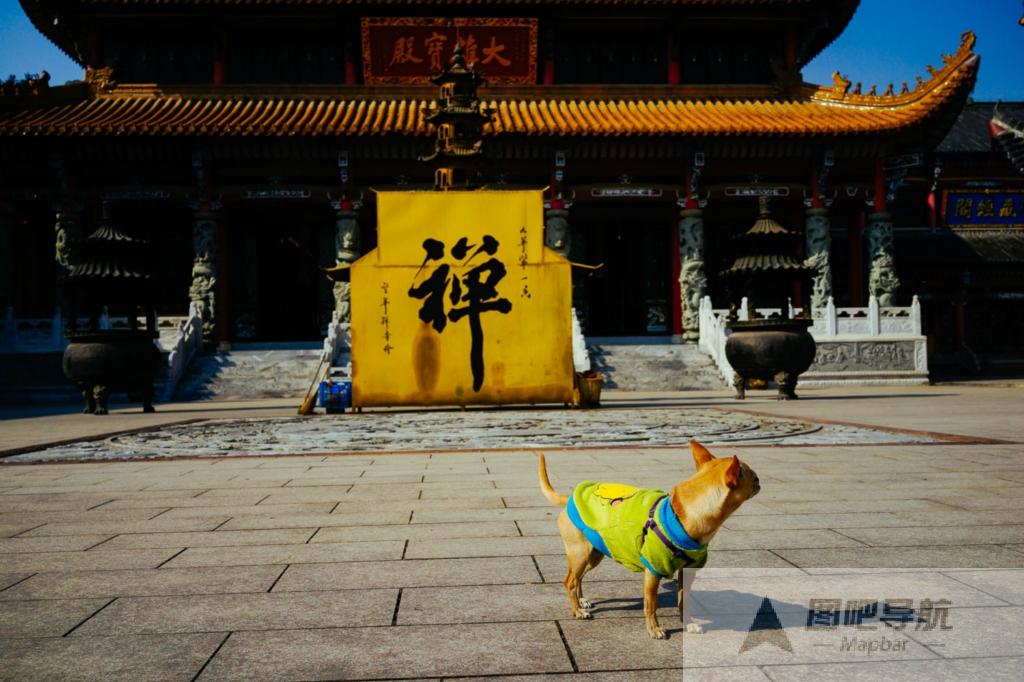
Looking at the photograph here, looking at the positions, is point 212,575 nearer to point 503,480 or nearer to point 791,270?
point 503,480

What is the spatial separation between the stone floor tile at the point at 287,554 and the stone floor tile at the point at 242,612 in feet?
1.53

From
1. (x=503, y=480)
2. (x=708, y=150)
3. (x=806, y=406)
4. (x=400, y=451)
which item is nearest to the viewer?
(x=503, y=480)

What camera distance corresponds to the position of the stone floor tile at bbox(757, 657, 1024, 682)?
207 centimetres

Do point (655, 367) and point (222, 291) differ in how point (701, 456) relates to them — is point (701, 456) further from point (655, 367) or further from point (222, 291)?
point (222, 291)

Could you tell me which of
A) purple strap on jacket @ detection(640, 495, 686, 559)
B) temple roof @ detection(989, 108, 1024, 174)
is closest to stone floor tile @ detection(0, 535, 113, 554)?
purple strap on jacket @ detection(640, 495, 686, 559)

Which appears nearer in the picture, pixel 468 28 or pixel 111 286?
pixel 111 286

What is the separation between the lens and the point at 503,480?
5.46 meters

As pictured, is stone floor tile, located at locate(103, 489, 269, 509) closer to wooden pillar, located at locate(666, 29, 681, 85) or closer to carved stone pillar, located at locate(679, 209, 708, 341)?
carved stone pillar, located at locate(679, 209, 708, 341)

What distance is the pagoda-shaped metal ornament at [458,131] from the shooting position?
1397cm

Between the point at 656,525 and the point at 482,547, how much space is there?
50.4 inches

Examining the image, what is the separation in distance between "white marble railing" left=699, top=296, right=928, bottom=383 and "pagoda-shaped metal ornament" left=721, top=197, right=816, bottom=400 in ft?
11.1

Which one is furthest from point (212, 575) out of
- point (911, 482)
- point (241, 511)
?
point (911, 482)

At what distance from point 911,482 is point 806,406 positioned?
7183 mm

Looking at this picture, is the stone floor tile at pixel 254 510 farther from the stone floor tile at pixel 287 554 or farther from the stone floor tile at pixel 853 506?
the stone floor tile at pixel 853 506
